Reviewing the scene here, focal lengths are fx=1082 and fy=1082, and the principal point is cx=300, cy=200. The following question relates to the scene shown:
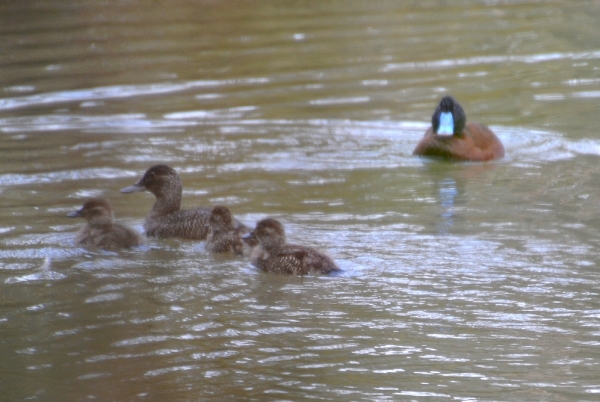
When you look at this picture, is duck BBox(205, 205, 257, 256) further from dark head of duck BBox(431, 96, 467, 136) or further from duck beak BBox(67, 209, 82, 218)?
dark head of duck BBox(431, 96, 467, 136)

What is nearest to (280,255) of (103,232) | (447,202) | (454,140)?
(103,232)

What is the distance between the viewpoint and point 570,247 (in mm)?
7824

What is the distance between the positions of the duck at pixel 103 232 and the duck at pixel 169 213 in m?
0.34

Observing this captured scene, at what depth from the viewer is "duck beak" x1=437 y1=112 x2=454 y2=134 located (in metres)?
11.6

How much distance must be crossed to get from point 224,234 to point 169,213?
1034 mm

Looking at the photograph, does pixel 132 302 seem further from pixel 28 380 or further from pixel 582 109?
pixel 582 109

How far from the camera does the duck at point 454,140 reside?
1152 cm

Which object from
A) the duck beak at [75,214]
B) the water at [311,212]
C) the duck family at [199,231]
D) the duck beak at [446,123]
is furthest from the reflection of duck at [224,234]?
the duck beak at [446,123]

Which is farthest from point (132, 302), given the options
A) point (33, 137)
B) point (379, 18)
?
point (379, 18)

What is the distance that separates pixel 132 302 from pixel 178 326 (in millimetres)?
609

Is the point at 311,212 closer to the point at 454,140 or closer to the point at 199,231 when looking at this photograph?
the point at 199,231

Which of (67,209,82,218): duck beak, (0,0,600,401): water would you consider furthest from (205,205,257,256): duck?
(67,209,82,218): duck beak

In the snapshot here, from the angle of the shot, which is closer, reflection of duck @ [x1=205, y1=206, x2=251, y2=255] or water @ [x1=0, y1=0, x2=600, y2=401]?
water @ [x1=0, y1=0, x2=600, y2=401]

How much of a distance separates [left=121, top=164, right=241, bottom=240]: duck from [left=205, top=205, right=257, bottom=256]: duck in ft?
0.68
